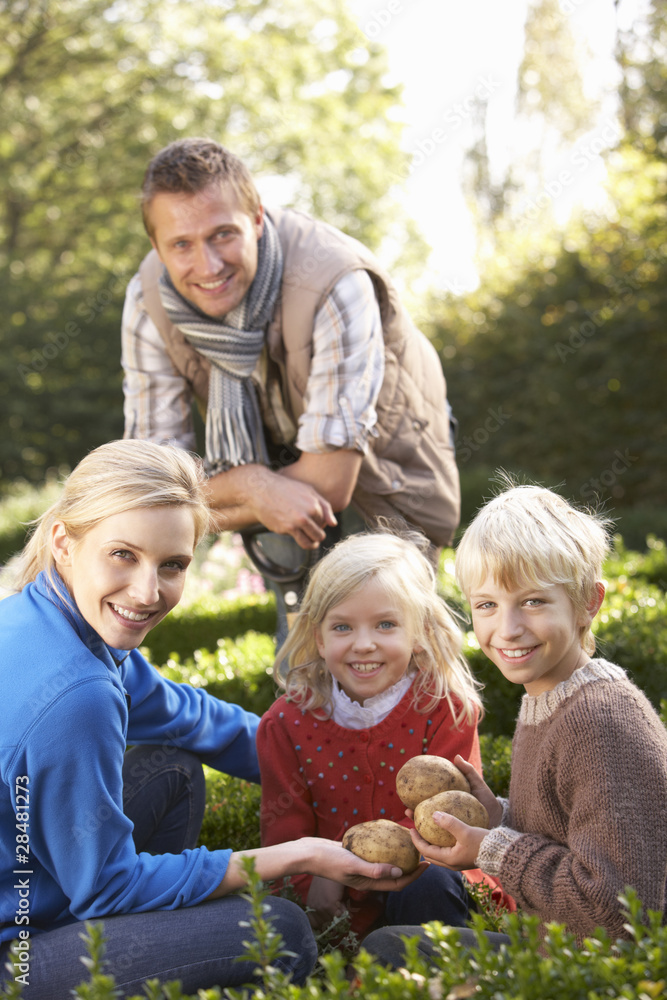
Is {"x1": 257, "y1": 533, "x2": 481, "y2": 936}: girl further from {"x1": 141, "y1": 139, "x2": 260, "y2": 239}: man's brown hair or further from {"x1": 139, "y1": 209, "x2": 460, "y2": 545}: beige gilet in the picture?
{"x1": 141, "y1": 139, "x2": 260, "y2": 239}: man's brown hair

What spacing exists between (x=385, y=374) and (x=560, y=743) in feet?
5.96

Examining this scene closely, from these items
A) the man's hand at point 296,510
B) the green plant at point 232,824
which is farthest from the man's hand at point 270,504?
the green plant at point 232,824

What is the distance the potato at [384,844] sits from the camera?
219 cm

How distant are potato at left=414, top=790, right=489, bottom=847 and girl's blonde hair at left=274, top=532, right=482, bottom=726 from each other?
1.51 ft

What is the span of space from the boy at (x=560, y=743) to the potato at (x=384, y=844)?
43 millimetres

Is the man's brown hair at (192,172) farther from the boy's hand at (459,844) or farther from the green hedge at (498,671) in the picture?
the boy's hand at (459,844)

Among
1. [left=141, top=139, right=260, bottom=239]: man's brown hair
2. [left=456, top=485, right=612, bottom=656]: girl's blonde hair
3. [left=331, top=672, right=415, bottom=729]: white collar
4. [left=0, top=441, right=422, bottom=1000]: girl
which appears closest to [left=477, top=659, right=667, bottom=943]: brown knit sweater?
[left=456, top=485, right=612, bottom=656]: girl's blonde hair

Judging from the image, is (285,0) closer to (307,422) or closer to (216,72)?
(216,72)

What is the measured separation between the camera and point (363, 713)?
109 inches

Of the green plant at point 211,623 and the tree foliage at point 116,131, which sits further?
the tree foliage at point 116,131

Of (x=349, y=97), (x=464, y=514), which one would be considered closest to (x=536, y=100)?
(x=349, y=97)

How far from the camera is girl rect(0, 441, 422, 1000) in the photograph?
195 centimetres

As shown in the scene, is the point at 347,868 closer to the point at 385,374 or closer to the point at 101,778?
the point at 101,778

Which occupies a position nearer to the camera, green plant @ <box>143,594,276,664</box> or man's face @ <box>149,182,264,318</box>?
man's face @ <box>149,182,264,318</box>
